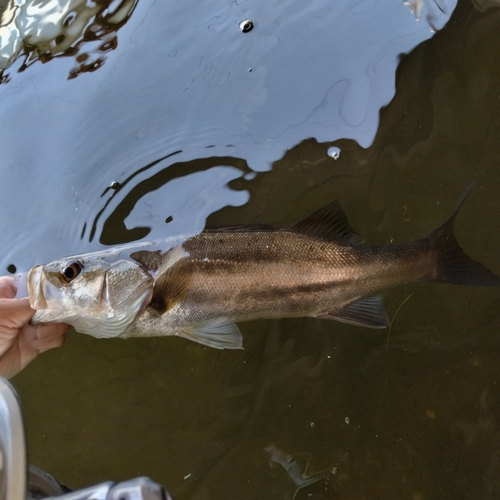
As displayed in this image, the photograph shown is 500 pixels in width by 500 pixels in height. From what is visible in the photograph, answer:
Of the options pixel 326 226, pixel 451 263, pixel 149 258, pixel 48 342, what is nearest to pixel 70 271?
pixel 149 258

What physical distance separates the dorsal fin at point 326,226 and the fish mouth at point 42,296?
4.52 ft

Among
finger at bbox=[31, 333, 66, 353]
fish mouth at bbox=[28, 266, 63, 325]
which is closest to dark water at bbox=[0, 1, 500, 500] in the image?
finger at bbox=[31, 333, 66, 353]

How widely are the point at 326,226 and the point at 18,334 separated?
2.08 meters

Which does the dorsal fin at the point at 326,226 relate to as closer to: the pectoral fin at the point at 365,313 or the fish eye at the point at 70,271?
the pectoral fin at the point at 365,313

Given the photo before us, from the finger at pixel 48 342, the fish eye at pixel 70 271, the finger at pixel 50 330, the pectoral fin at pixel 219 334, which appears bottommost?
the pectoral fin at pixel 219 334

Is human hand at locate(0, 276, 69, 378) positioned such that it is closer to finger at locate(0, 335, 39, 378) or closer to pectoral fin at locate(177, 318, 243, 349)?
finger at locate(0, 335, 39, 378)

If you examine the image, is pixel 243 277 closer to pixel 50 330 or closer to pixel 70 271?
pixel 70 271

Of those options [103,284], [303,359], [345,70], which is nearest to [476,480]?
[303,359]

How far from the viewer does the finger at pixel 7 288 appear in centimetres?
285

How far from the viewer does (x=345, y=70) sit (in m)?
3.56

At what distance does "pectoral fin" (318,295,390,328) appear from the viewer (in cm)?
283

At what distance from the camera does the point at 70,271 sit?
2.73m

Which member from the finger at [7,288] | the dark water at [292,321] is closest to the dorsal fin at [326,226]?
the dark water at [292,321]

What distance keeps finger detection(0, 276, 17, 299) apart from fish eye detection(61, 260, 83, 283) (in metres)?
0.43
